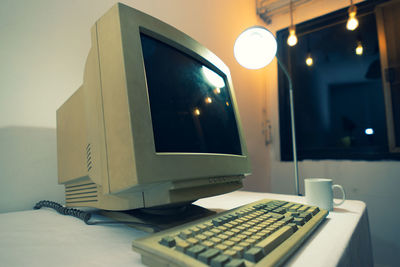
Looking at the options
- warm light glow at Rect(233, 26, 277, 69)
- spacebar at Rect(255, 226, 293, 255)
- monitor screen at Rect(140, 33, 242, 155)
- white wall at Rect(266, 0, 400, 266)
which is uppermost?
warm light glow at Rect(233, 26, 277, 69)

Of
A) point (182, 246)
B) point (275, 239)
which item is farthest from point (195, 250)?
point (275, 239)

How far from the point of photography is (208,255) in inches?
11.1

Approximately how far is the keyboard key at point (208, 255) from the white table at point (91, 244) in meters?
0.12

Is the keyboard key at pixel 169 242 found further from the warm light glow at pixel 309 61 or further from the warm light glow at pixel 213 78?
the warm light glow at pixel 309 61

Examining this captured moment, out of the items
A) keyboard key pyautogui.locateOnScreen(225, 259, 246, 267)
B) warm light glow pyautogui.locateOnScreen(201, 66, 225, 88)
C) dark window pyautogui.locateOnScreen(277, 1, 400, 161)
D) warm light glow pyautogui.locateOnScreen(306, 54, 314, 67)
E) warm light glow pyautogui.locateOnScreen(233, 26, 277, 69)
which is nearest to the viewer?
keyboard key pyautogui.locateOnScreen(225, 259, 246, 267)

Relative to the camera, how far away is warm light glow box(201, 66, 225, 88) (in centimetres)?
70

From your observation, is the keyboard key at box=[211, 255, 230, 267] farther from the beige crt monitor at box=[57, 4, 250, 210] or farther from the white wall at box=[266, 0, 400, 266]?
the white wall at box=[266, 0, 400, 266]

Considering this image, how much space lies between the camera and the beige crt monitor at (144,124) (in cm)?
43

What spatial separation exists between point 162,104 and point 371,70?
202cm

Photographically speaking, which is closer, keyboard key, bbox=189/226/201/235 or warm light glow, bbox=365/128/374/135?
keyboard key, bbox=189/226/201/235

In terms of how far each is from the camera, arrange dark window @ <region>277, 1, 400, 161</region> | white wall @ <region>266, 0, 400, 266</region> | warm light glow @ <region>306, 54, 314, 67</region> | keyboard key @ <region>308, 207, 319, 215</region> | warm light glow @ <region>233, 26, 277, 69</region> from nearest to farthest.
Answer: keyboard key @ <region>308, 207, 319, 215</region> → warm light glow @ <region>233, 26, 277, 69</region> → white wall @ <region>266, 0, 400, 266</region> → dark window @ <region>277, 1, 400, 161</region> → warm light glow @ <region>306, 54, 314, 67</region>

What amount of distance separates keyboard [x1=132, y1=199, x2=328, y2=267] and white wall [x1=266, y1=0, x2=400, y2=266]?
1685mm

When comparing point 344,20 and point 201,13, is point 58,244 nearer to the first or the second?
point 201,13

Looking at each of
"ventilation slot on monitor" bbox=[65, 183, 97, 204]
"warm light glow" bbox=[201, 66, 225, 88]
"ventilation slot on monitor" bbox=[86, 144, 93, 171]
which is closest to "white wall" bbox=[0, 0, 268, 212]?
"ventilation slot on monitor" bbox=[65, 183, 97, 204]
